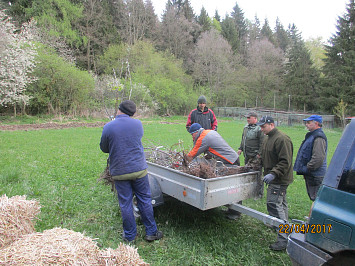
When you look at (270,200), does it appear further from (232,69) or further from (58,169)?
(232,69)

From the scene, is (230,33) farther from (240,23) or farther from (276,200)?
(276,200)

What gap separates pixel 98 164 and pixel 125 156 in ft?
16.2

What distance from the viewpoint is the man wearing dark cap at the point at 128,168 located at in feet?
12.4

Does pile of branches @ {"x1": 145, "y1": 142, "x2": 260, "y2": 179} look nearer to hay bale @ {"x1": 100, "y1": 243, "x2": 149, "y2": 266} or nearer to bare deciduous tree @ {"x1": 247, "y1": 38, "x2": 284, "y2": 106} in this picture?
hay bale @ {"x1": 100, "y1": 243, "x2": 149, "y2": 266}

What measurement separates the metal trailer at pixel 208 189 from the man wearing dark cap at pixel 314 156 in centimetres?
85

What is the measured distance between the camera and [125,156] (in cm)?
379

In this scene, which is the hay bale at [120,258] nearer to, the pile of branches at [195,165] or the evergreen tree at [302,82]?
the pile of branches at [195,165]

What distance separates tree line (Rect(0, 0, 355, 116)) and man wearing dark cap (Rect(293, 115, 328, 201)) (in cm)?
1422

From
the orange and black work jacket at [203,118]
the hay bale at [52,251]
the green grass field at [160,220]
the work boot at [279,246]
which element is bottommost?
the green grass field at [160,220]

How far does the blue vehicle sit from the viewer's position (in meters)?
2.01

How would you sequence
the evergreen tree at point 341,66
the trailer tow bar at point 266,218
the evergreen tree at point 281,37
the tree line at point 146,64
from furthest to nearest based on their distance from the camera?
the evergreen tree at point 281,37 < the evergreen tree at point 341,66 < the tree line at point 146,64 < the trailer tow bar at point 266,218

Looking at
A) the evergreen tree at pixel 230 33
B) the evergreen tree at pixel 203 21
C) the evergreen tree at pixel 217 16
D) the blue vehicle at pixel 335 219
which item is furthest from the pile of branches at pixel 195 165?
the evergreen tree at pixel 217 16

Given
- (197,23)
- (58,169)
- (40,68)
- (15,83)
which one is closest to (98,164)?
(58,169)
